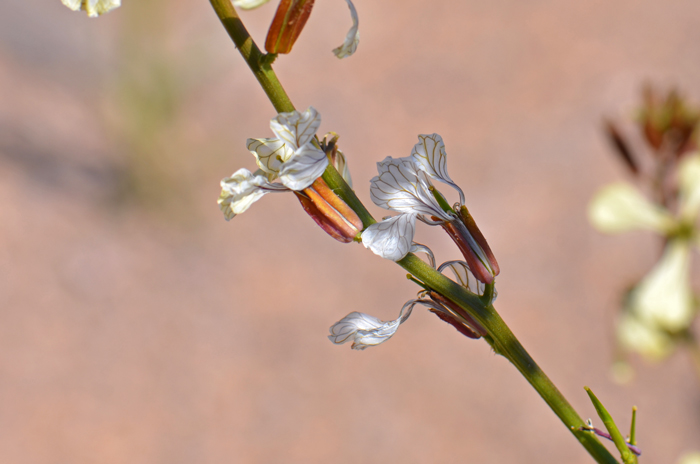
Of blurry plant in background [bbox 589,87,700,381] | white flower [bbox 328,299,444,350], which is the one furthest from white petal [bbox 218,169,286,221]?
blurry plant in background [bbox 589,87,700,381]

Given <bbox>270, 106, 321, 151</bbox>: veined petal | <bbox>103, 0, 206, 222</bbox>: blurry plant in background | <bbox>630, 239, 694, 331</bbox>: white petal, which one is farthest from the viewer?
<bbox>103, 0, 206, 222</bbox>: blurry plant in background

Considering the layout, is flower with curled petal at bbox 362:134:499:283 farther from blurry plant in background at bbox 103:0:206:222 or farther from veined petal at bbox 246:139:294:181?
blurry plant in background at bbox 103:0:206:222

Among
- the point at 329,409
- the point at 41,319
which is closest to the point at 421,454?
the point at 329,409

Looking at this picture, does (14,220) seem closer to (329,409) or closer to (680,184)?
(329,409)

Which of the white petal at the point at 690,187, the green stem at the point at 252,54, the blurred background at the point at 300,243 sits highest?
the white petal at the point at 690,187

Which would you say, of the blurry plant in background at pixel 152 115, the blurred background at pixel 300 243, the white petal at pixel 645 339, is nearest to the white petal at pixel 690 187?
the white petal at pixel 645 339

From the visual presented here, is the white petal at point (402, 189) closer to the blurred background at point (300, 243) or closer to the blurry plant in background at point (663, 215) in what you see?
the blurry plant in background at point (663, 215)

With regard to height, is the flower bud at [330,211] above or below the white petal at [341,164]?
below

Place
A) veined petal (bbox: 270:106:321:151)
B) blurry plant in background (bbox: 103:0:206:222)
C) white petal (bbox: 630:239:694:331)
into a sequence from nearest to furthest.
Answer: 1. veined petal (bbox: 270:106:321:151)
2. white petal (bbox: 630:239:694:331)
3. blurry plant in background (bbox: 103:0:206:222)
